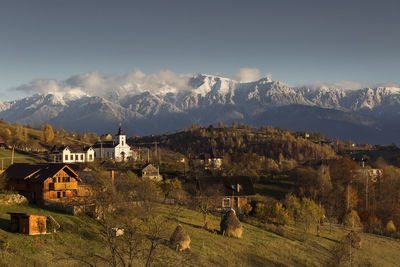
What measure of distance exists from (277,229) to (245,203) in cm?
1997

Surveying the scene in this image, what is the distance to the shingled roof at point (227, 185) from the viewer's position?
282 feet

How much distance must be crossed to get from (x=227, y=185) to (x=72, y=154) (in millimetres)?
72816

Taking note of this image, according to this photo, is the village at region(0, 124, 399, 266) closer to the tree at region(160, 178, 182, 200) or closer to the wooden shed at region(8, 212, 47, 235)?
the wooden shed at region(8, 212, 47, 235)

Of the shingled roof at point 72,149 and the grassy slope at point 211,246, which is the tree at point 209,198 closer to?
the grassy slope at point 211,246

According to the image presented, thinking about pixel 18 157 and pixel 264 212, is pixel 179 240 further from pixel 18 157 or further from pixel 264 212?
pixel 18 157

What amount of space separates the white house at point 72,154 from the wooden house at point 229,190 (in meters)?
65.5

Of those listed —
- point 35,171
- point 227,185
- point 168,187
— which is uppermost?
→ point 35,171

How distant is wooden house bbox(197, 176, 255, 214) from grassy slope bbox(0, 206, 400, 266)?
13.0 meters

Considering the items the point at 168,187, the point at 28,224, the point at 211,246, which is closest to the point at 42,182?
the point at 28,224

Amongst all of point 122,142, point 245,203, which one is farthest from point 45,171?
point 122,142

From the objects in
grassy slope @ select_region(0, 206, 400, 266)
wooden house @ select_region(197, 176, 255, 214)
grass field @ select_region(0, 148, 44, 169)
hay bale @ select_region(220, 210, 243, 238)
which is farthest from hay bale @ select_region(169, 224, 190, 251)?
grass field @ select_region(0, 148, 44, 169)

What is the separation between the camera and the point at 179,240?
48875 millimetres

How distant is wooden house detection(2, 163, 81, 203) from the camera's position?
203 feet

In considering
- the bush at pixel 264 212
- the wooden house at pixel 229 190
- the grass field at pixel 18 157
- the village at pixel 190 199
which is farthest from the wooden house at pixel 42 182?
the grass field at pixel 18 157
